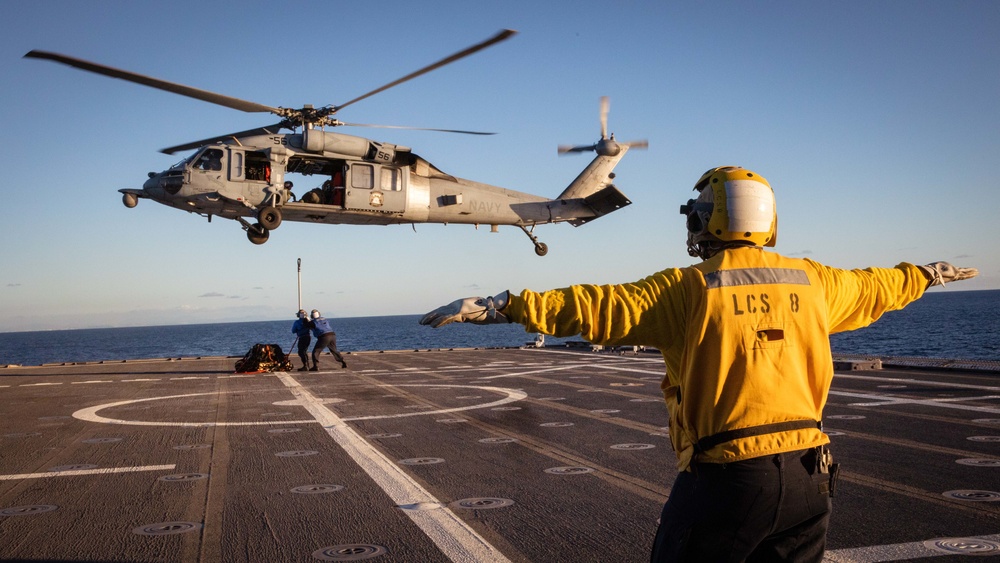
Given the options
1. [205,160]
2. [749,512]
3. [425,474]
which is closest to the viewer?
[749,512]

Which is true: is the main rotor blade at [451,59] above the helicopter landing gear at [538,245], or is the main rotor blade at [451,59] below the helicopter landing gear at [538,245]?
above

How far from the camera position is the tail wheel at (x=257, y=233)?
2175 cm

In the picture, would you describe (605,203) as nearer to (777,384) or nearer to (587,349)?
(587,349)

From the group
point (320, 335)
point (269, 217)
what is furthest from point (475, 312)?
point (320, 335)

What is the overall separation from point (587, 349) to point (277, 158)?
15.9 metres

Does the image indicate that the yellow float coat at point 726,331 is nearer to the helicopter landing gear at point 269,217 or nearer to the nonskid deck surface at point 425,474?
the nonskid deck surface at point 425,474

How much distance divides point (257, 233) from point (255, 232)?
0.06 m

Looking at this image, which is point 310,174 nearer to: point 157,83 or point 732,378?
point 157,83

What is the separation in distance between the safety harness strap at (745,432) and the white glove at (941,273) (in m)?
1.34

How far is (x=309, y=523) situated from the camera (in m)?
6.03

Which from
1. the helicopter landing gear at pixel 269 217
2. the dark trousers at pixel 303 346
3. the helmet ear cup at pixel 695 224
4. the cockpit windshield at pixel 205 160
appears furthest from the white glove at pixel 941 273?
the dark trousers at pixel 303 346

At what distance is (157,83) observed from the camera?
17.5 m

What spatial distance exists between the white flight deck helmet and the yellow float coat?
14 centimetres

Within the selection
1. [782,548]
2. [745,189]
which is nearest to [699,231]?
[745,189]
